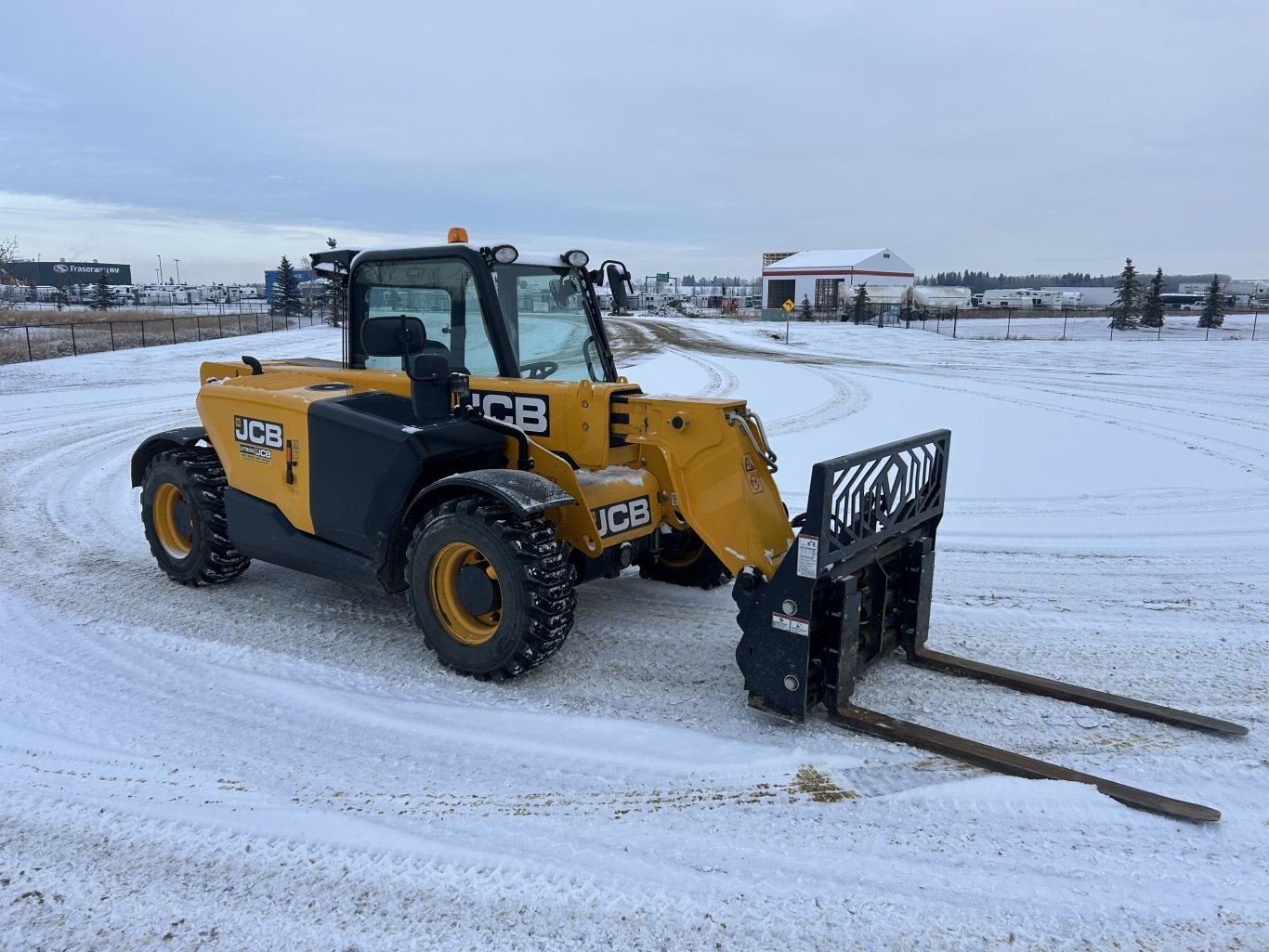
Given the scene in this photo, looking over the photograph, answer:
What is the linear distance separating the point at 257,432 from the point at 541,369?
1834mm

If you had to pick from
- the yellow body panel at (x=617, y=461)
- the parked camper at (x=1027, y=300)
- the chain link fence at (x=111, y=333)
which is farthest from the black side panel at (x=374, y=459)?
the parked camper at (x=1027, y=300)

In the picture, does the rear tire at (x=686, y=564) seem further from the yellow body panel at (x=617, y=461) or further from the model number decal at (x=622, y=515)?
the model number decal at (x=622, y=515)

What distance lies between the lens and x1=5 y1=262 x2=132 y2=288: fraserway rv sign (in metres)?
102

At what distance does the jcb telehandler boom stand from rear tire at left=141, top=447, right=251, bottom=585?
20mm

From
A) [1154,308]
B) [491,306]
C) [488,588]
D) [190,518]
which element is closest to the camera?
[488,588]

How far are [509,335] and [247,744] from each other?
2609 millimetres

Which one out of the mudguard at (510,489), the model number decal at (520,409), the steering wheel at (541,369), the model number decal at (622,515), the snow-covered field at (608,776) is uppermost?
the steering wheel at (541,369)

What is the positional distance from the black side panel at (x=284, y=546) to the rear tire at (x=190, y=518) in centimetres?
22

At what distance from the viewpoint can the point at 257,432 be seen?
17.7 feet

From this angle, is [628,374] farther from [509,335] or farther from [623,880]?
[623,880]

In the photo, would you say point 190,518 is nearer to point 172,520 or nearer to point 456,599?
point 172,520

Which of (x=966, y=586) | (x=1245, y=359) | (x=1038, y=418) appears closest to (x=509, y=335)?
(x=966, y=586)

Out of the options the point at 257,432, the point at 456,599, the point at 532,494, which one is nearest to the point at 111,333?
the point at 257,432

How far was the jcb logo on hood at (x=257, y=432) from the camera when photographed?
5.25m
